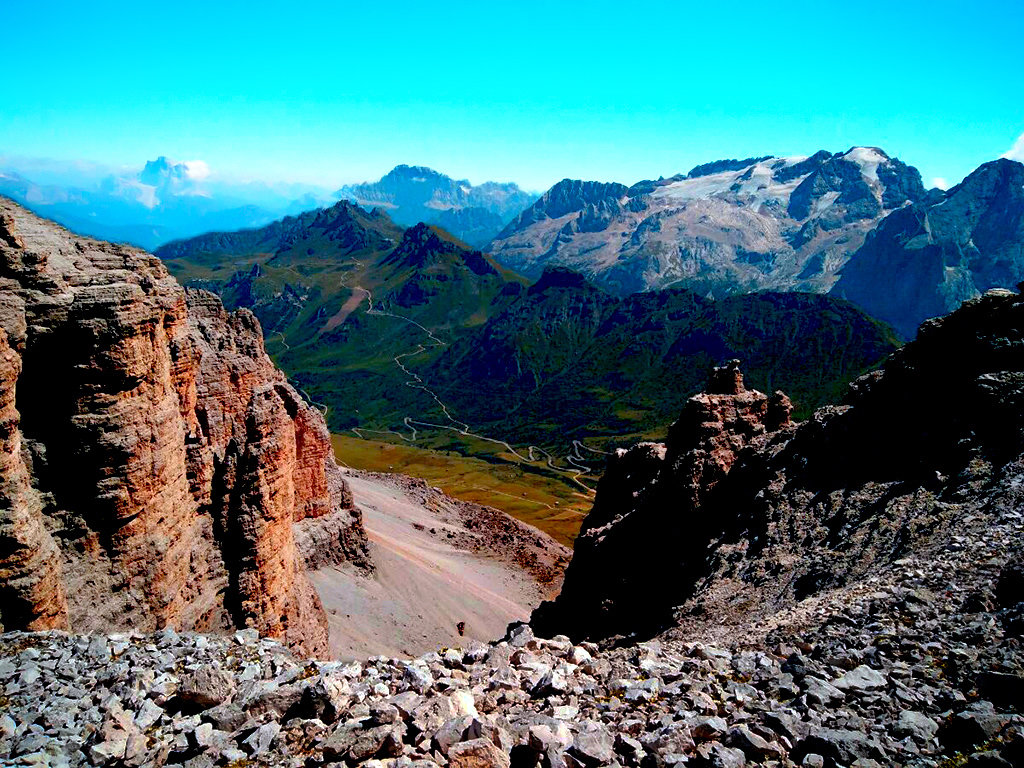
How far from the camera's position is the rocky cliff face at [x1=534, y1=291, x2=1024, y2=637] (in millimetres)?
27922

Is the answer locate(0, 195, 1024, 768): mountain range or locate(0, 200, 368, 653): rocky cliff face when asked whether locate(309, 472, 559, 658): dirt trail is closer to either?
locate(0, 195, 1024, 768): mountain range

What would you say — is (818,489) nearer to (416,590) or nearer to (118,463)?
(118,463)

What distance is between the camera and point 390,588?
77.6 metres

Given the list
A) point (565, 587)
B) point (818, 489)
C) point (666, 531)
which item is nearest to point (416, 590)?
point (565, 587)

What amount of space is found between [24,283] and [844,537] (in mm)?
38893

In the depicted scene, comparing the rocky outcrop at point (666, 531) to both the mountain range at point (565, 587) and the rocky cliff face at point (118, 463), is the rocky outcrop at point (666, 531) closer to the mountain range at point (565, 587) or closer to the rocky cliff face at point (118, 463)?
the mountain range at point (565, 587)

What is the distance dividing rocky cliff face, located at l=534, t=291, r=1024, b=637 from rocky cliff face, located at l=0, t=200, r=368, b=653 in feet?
78.8

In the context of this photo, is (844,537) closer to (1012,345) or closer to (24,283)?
(1012,345)

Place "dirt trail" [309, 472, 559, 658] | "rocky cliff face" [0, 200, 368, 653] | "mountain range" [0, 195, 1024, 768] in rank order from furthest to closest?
"dirt trail" [309, 472, 559, 658], "rocky cliff face" [0, 200, 368, 653], "mountain range" [0, 195, 1024, 768]

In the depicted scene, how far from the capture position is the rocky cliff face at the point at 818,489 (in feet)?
91.6

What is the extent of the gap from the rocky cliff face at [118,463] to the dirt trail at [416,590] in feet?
60.5

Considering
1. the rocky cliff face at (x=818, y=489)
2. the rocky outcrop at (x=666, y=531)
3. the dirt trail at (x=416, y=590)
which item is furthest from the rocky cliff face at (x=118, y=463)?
the rocky cliff face at (x=818, y=489)

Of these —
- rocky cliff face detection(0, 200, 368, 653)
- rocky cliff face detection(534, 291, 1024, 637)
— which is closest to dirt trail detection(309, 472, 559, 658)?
rocky cliff face detection(0, 200, 368, 653)

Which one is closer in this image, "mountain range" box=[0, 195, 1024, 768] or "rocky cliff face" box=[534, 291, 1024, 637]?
"mountain range" box=[0, 195, 1024, 768]
